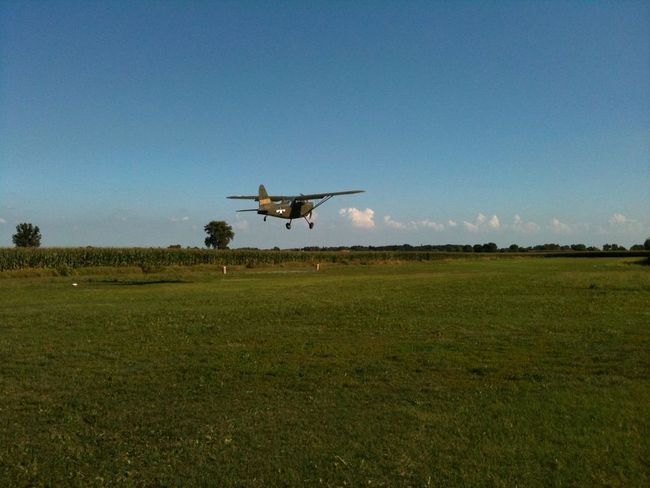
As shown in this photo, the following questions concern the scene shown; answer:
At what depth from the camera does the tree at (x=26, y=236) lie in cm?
9425

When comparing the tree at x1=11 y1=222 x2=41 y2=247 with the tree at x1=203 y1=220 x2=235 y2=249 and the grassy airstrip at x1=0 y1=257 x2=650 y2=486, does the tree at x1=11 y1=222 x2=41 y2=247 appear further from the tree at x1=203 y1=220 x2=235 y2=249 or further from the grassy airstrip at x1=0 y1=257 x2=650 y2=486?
the grassy airstrip at x1=0 y1=257 x2=650 y2=486

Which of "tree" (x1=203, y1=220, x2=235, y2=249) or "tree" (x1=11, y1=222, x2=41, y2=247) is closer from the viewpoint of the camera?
"tree" (x1=11, y1=222, x2=41, y2=247)

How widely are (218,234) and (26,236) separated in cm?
3661

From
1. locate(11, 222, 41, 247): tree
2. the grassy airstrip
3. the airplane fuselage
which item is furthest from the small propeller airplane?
locate(11, 222, 41, 247): tree

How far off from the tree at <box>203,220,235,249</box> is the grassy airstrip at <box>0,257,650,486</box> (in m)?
103

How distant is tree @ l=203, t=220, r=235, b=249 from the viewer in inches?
4722

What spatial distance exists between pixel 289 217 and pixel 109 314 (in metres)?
15.8

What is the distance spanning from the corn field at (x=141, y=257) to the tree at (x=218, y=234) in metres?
43.2

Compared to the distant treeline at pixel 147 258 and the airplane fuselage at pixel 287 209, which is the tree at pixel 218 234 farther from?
the airplane fuselage at pixel 287 209

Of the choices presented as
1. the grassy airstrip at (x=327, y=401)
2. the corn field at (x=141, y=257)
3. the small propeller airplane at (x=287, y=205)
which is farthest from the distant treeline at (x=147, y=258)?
the grassy airstrip at (x=327, y=401)

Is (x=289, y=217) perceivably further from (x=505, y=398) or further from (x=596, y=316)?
(x=505, y=398)

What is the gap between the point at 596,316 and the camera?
58.7 ft

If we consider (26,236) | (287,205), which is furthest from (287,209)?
(26,236)

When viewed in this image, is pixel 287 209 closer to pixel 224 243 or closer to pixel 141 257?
pixel 141 257
